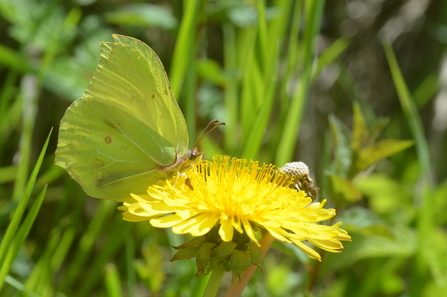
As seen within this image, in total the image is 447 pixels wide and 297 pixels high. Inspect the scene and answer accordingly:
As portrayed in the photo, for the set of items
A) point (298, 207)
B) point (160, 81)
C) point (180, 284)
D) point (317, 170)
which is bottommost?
point (180, 284)

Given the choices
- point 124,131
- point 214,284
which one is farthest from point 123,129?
point 214,284

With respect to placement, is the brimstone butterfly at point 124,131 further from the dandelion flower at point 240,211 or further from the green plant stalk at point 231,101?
the green plant stalk at point 231,101

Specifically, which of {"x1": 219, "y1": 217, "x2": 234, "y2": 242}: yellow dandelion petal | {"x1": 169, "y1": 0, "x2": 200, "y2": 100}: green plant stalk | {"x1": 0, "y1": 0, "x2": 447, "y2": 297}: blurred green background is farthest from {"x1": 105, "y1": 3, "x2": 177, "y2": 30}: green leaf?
{"x1": 219, "y1": 217, "x2": 234, "y2": 242}: yellow dandelion petal

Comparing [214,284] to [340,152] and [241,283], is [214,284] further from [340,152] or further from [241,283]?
[340,152]

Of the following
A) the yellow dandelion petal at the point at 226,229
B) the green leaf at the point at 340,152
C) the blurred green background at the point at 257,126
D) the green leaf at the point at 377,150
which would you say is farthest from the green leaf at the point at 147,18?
the yellow dandelion petal at the point at 226,229

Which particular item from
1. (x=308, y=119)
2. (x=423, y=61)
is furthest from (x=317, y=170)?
(x=423, y=61)

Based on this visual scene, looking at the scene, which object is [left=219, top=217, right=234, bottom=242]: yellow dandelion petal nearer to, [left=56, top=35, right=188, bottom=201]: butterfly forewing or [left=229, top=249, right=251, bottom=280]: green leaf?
[left=229, top=249, right=251, bottom=280]: green leaf

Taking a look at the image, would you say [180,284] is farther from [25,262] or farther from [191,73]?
[191,73]
